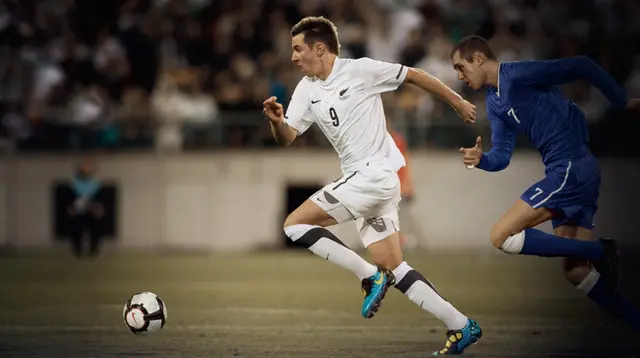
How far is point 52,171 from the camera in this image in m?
20.6

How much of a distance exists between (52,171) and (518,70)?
13.8m

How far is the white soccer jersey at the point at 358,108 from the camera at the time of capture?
8500 millimetres

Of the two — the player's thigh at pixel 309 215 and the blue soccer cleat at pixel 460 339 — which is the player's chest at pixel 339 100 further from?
the blue soccer cleat at pixel 460 339

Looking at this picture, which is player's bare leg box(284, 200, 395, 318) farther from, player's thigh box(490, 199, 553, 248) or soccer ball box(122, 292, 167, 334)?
soccer ball box(122, 292, 167, 334)

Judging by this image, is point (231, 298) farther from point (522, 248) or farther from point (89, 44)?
point (89, 44)

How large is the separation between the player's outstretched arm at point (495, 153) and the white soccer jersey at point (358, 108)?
67 cm

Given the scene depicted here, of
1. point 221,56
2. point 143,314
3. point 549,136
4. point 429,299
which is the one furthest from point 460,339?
point 221,56

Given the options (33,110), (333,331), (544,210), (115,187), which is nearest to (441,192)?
(115,187)

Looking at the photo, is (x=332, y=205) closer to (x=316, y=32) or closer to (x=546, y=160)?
(x=316, y=32)

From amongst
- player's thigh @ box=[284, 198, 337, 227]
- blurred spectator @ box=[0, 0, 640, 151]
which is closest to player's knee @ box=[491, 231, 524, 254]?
player's thigh @ box=[284, 198, 337, 227]

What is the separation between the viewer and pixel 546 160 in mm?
8375

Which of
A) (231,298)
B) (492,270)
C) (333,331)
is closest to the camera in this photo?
(333,331)

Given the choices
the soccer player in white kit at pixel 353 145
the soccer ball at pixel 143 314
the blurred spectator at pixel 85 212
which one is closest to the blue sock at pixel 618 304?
the soccer player in white kit at pixel 353 145

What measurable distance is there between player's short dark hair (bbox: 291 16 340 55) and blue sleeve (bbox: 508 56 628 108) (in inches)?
51.7
